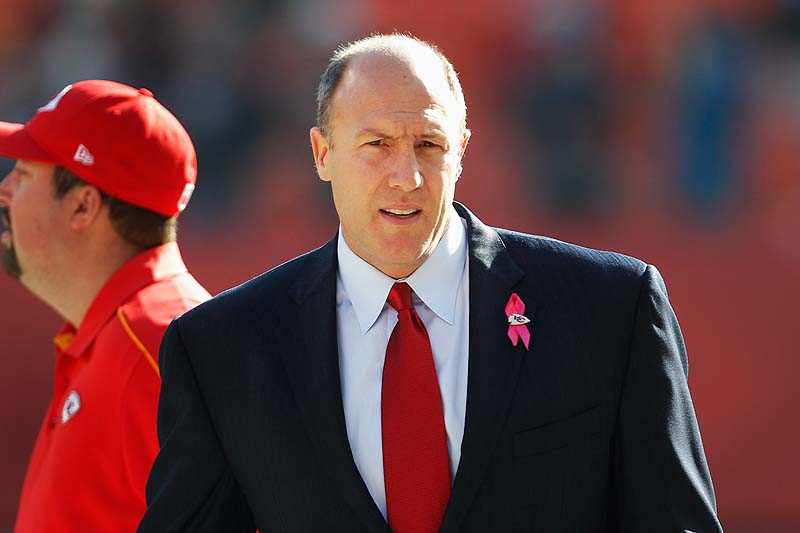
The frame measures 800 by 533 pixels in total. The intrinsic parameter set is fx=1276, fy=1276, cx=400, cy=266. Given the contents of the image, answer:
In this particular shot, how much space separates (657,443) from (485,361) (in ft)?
1.00

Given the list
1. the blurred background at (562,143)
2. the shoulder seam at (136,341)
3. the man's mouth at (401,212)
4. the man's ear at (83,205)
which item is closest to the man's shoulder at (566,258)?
the man's mouth at (401,212)

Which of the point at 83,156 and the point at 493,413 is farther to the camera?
the point at 83,156

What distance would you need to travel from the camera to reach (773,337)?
24.9 feet

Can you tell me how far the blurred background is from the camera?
24.8ft

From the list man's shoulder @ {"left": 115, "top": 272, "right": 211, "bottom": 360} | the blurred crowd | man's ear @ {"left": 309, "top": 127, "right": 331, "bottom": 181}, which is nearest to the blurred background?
the blurred crowd

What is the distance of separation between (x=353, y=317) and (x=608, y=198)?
570cm

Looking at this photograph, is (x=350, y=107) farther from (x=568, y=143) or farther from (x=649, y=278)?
(x=568, y=143)

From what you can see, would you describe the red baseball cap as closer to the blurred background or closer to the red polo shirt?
the red polo shirt

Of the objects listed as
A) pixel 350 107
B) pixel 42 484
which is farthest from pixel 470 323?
pixel 42 484

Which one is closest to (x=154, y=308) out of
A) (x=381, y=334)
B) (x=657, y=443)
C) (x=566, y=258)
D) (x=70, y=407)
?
(x=70, y=407)

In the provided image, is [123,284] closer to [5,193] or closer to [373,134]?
[5,193]

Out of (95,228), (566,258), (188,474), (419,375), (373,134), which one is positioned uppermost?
(373,134)

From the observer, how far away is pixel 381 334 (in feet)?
7.18

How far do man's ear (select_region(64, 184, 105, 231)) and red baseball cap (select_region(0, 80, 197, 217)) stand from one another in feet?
0.08
